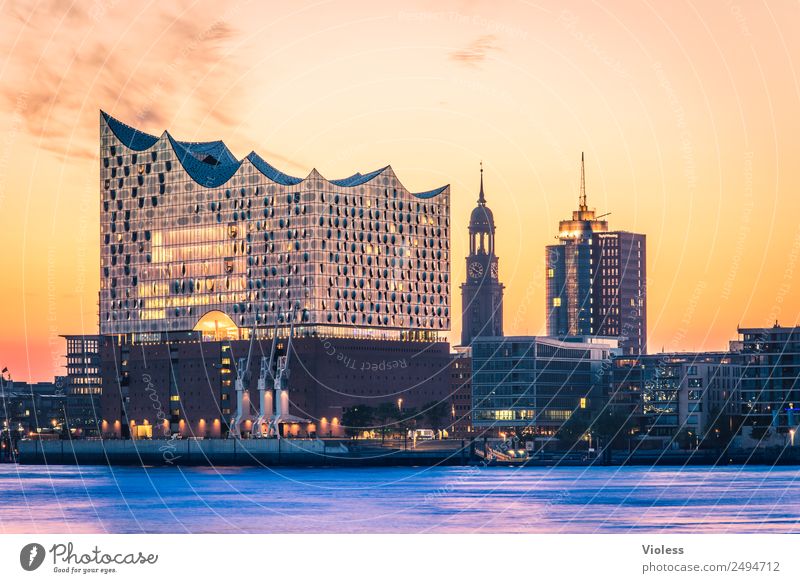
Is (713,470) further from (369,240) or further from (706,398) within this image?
(369,240)

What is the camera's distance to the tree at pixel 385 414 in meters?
188

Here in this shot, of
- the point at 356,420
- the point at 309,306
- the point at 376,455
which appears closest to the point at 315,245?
the point at 309,306

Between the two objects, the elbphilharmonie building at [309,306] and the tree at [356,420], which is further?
the elbphilharmonie building at [309,306]

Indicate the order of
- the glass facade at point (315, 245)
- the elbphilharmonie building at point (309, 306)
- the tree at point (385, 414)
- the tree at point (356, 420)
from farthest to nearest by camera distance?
the glass facade at point (315, 245) → the elbphilharmonie building at point (309, 306) → the tree at point (385, 414) → the tree at point (356, 420)

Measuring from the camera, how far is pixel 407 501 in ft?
346

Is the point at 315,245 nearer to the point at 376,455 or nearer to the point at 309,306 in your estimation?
the point at 309,306

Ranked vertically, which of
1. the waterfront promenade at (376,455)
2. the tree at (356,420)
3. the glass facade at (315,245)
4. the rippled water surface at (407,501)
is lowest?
the rippled water surface at (407,501)

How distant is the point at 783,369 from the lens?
186250mm

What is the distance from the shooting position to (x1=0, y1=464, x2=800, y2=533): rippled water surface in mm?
83750

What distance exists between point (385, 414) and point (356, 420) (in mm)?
4087

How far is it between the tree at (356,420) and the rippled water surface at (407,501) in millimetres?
22311

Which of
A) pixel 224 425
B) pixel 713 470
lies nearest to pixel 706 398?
pixel 713 470

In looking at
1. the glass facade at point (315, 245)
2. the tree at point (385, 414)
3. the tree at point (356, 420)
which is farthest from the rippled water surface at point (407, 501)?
the glass facade at point (315, 245)

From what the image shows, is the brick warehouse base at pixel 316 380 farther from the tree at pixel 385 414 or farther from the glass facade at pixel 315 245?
the glass facade at pixel 315 245
